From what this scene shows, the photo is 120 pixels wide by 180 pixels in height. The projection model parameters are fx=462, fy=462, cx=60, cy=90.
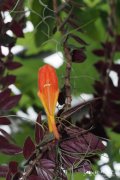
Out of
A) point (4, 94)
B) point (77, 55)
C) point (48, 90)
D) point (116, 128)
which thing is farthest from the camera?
point (116, 128)

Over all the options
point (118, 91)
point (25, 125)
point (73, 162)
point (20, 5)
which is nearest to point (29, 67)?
point (25, 125)

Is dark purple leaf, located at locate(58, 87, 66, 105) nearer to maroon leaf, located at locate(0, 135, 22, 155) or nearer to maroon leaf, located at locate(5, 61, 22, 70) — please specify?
maroon leaf, located at locate(0, 135, 22, 155)

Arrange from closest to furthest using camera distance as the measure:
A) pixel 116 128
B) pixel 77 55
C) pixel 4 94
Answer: pixel 77 55, pixel 4 94, pixel 116 128

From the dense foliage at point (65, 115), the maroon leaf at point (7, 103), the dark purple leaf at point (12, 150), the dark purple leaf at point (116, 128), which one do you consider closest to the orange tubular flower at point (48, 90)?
the dense foliage at point (65, 115)

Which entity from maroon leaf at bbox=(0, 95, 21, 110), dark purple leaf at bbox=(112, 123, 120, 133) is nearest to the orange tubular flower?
maroon leaf at bbox=(0, 95, 21, 110)

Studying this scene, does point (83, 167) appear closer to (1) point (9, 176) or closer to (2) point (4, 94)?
(1) point (9, 176)

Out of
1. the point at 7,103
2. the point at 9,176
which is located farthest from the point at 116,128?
the point at 9,176

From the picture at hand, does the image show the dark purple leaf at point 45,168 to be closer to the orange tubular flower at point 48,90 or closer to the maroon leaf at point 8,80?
the orange tubular flower at point 48,90

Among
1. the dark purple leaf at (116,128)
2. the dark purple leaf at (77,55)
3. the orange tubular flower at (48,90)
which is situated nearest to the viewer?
the orange tubular flower at (48,90)
